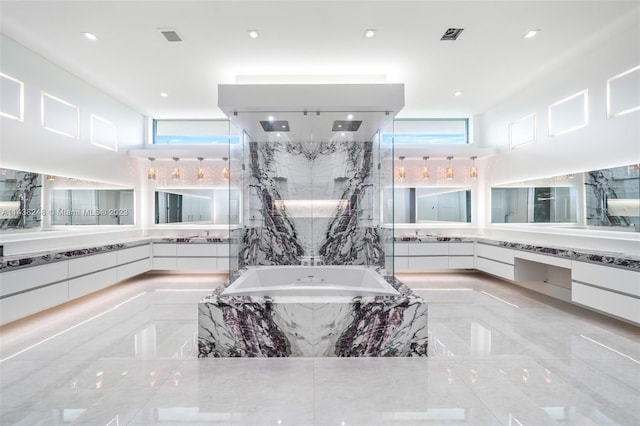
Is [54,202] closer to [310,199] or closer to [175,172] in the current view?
[175,172]

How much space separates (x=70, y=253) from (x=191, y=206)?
8.54 ft

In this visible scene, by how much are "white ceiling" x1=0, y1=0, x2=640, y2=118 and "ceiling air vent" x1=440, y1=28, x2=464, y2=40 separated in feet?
0.24

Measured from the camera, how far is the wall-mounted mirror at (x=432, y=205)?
621 cm

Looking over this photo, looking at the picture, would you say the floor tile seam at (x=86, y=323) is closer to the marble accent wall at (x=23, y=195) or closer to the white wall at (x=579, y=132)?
the marble accent wall at (x=23, y=195)

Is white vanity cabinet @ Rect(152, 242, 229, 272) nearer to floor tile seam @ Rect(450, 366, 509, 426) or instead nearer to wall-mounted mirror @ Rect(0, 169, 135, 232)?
wall-mounted mirror @ Rect(0, 169, 135, 232)

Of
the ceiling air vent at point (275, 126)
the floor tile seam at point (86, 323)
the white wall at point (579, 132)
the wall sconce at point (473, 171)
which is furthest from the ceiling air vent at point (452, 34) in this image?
the floor tile seam at point (86, 323)

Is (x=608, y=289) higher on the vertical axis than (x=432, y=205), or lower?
lower

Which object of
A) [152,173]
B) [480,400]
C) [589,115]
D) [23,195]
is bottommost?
[480,400]

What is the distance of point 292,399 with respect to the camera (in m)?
2.00

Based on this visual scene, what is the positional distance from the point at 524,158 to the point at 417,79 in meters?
2.10

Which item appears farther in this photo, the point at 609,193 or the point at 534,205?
the point at 534,205

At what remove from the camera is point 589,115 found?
379 centimetres

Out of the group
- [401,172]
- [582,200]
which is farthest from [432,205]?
[582,200]

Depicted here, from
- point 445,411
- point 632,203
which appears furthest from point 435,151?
point 445,411
